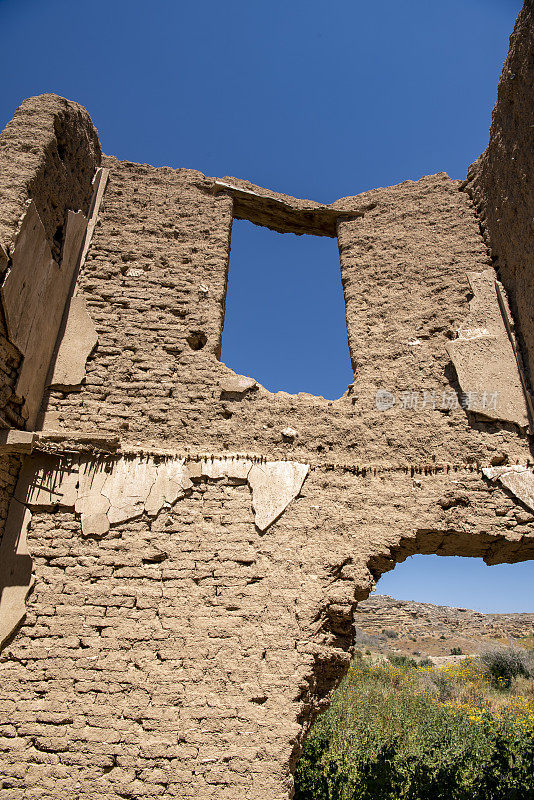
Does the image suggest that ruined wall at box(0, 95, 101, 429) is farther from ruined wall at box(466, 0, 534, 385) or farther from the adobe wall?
ruined wall at box(466, 0, 534, 385)

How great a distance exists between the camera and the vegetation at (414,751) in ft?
18.0

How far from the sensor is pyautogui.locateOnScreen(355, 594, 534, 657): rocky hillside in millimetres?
18297

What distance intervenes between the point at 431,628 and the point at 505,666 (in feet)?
→ 30.7

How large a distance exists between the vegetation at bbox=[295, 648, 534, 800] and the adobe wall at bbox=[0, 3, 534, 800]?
12.0 ft

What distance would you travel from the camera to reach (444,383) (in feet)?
13.4

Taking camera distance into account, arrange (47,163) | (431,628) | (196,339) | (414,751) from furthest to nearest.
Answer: (431,628)
(414,751)
(196,339)
(47,163)

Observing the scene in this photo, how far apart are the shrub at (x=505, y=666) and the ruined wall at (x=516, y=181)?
1165 centimetres

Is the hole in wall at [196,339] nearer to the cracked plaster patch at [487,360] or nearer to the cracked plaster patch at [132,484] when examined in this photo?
the cracked plaster patch at [132,484]

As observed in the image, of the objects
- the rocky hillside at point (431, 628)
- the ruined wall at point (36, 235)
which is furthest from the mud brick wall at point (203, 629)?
the rocky hillside at point (431, 628)

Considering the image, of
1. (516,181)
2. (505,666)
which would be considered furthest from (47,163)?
(505,666)

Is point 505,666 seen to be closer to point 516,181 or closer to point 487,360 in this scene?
point 487,360

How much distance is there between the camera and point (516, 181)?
4.07 m

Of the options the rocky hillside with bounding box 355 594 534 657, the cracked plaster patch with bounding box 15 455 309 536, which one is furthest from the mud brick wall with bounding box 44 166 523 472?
the rocky hillside with bounding box 355 594 534 657

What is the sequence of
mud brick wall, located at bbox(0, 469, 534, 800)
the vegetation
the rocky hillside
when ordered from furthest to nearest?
the rocky hillside
the vegetation
mud brick wall, located at bbox(0, 469, 534, 800)
